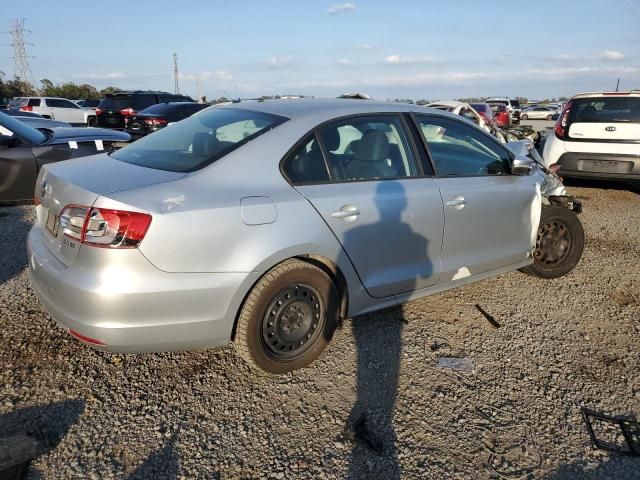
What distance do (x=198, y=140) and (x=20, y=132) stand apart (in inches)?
177

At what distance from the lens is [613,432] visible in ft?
8.46

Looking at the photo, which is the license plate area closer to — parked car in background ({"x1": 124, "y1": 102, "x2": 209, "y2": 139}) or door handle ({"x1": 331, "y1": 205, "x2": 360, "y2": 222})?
door handle ({"x1": 331, "y1": 205, "x2": 360, "y2": 222})

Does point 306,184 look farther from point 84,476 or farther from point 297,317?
point 84,476

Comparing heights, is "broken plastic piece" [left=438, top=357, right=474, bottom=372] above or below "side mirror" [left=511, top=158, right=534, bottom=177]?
below

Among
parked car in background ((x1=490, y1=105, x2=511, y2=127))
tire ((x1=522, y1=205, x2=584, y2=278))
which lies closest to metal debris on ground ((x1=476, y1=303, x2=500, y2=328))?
tire ((x1=522, y1=205, x2=584, y2=278))

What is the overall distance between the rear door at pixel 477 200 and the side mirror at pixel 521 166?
0.07 metres

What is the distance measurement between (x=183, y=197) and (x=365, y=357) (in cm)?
161

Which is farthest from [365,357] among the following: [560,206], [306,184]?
[560,206]

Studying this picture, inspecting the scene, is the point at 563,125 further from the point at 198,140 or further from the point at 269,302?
the point at 269,302

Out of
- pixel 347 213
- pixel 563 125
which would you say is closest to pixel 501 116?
pixel 563 125

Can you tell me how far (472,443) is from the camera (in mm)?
2453

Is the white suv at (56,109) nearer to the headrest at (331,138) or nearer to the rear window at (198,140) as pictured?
the rear window at (198,140)

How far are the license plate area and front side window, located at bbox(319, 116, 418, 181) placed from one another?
1.57 meters

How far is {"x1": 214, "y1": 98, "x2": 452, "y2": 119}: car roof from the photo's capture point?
3074 millimetres
